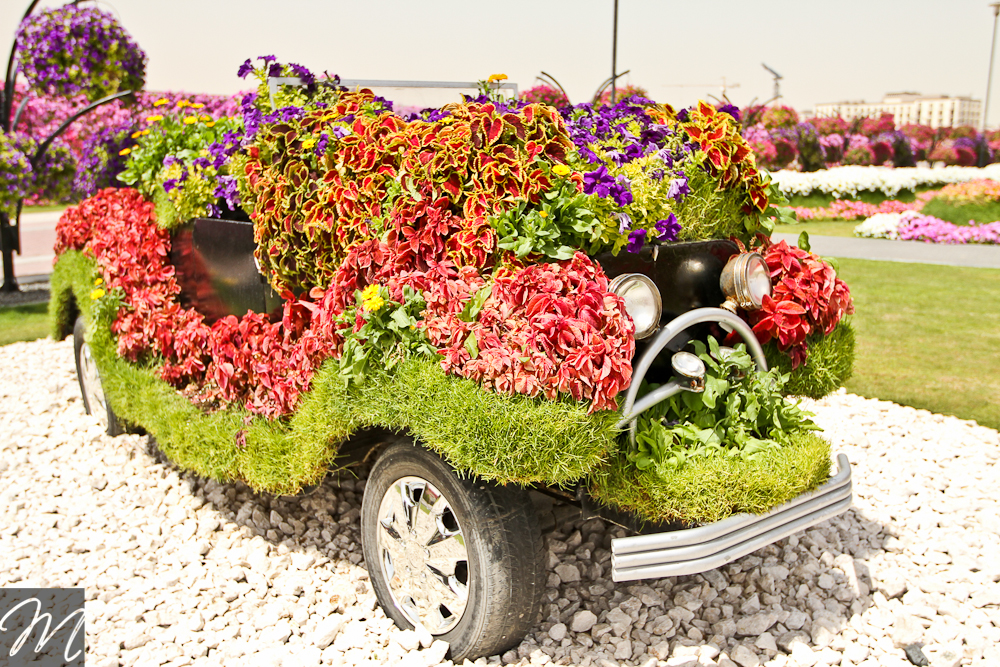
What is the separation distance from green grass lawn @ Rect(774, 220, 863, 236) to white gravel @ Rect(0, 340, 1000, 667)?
35.4 ft

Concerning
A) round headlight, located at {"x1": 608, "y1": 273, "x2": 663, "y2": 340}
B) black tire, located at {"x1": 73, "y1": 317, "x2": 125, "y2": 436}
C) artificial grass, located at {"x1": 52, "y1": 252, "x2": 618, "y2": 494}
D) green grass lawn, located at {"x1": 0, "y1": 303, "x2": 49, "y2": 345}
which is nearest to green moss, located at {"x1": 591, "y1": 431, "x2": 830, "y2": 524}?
artificial grass, located at {"x1": 52, "y1": 252, "x2": 618, "y2": 494}

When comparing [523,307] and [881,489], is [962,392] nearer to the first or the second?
[881,489]

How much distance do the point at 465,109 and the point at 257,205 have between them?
107 cm

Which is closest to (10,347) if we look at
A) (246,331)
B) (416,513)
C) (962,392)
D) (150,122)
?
(150,122)

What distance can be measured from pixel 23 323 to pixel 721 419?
Result: 7.83m

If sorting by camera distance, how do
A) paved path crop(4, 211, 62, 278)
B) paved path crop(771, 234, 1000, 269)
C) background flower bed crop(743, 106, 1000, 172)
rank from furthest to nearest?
1. background flower bed crop(743, 106, 1000, 172)
2. paved path crop(4, 211, 62, 278)
3. paved path crop(771, 234, 1000, 269)

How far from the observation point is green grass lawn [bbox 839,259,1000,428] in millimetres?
5371

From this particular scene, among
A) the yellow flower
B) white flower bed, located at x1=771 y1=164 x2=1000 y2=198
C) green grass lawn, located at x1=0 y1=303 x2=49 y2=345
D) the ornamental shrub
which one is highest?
the ornamental shrub

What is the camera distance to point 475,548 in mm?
2336

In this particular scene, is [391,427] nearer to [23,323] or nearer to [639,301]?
[639,301]

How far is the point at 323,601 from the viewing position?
117 inches

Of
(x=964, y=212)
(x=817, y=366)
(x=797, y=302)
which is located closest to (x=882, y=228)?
(x=964, y=212)

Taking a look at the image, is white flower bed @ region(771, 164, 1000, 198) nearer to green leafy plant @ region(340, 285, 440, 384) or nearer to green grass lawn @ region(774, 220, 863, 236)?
green grass lawn @ region(774, 220, 863, 236)

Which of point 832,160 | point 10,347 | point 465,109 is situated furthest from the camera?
point 832,160
